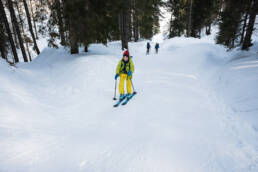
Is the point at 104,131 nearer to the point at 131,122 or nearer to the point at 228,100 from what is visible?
the point at 131,122

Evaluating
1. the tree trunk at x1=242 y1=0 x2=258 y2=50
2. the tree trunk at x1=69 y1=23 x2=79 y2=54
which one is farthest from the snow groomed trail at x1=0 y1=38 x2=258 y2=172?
the tree trunk at x1=242 y1=0 x2=258 y2=50

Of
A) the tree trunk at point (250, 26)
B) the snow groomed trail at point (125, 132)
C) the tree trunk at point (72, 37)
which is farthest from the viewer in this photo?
the tree trunk at point (72, 37)

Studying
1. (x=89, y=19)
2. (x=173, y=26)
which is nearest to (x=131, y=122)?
(x=89, y=19)

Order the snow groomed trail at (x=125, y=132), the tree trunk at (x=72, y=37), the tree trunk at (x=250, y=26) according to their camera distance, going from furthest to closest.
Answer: the tree trunk at (x=72, y=37) < the tree trunk at (x=250, y=26) < the snow groomed trail at (x=125, y=132)

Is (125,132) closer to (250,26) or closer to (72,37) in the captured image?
(72,37)

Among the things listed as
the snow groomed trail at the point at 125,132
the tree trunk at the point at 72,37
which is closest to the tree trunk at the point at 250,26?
the snow groomed trail at the point at 125,132

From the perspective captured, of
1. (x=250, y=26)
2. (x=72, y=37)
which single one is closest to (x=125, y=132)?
(x=72, y=37)

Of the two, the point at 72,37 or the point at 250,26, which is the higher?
the point at 250,26

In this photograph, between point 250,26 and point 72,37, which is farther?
point 72,37

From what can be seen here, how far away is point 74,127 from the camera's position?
3980 mm

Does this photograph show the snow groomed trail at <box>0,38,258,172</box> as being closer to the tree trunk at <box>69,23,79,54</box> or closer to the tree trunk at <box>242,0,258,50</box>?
the tree trunk at <box>69,23,79,54</box>

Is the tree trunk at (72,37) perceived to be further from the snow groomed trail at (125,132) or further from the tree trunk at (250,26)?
the tree trunk at (250,26)

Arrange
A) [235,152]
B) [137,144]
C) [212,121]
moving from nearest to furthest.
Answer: [235,152] → [137,144] → [212,121]

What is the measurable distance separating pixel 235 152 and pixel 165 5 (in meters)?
26.9
